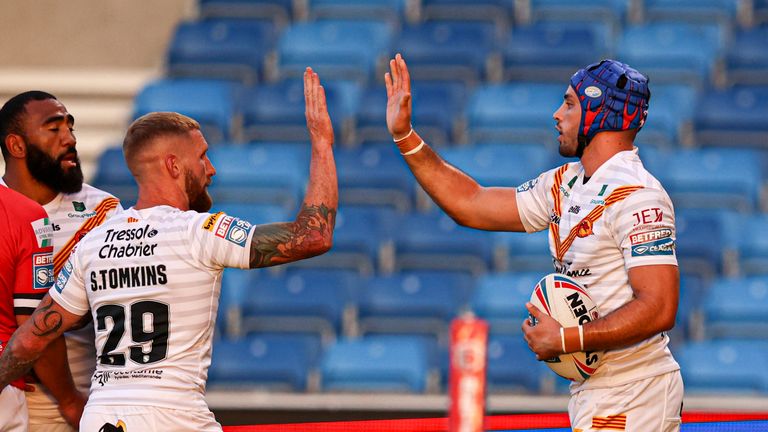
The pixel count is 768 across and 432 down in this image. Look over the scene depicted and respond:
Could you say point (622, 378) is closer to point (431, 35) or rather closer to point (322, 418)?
point (322, 418)

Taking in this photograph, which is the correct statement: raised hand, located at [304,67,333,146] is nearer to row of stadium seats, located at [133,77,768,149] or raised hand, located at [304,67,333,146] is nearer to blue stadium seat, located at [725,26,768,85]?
row of stadium seats, located at [133,77,768,149]

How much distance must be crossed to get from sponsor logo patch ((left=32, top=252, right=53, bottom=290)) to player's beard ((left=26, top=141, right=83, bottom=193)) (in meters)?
0.38

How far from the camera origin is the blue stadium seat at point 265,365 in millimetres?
8016

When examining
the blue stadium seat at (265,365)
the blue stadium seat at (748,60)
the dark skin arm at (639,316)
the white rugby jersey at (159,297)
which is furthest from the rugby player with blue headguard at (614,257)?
the blue stadium seat at (748,60)

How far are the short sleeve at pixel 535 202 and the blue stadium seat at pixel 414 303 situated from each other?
159 inches

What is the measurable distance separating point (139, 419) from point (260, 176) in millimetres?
5848

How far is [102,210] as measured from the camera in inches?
173

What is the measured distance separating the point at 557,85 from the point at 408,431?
18.3 ft

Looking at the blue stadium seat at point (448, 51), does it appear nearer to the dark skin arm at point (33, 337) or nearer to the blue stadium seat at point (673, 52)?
the blue stadium seat at point (673, 52)

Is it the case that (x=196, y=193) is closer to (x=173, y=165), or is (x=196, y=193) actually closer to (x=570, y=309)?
(x=173, y=165)

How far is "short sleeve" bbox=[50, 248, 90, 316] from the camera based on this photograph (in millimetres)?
3760

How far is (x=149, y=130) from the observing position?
381 cm

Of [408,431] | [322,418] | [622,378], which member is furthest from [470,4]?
[622,378]

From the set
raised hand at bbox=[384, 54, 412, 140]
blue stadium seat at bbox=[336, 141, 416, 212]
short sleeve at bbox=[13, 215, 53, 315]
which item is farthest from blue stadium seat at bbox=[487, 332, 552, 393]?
short sleeve at bbox=[13, 215, 53, 315]
